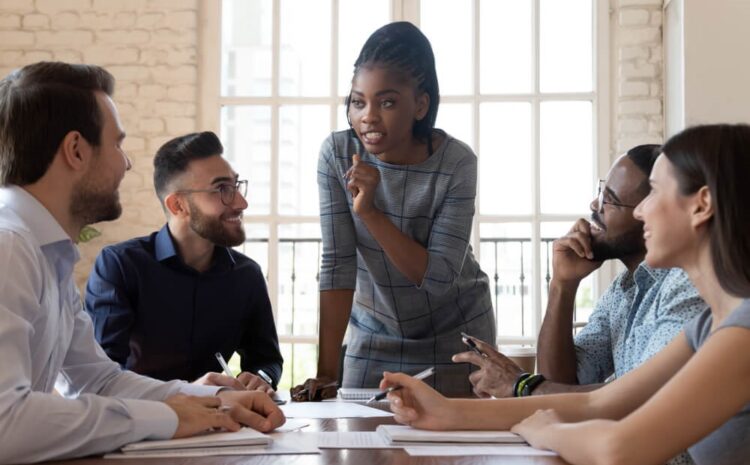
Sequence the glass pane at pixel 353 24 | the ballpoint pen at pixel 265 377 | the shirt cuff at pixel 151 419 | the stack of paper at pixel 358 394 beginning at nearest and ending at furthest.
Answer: the shirt cuff at pixel 151 419 < the stack of paper at pixel 358 394 < the ballpoint pen at pixel 265 377 < the glass pane at pixel 353 24

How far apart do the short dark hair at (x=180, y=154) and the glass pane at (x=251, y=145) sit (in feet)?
6.74

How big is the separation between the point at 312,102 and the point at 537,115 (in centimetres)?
117

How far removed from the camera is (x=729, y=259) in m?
1.40

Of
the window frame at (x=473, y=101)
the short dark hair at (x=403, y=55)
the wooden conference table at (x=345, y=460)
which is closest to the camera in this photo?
the wooden conference table at (x=345, y=460)

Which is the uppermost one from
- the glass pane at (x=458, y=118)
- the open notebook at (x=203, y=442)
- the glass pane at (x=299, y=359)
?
the glass pane at (x=458, y=118)

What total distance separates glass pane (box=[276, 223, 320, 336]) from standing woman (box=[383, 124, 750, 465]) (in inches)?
134

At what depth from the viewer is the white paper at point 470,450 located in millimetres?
1305

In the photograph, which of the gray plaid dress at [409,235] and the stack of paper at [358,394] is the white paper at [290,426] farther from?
the gray plaid dress at [409,235]

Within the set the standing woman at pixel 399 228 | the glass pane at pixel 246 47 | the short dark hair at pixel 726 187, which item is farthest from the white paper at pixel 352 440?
the glass pane at pixel 246 47

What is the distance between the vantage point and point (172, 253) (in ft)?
8.45

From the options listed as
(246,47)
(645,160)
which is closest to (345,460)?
(645,160)

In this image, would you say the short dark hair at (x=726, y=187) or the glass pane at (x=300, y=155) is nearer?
the short dark hair at (x=726, y=187)

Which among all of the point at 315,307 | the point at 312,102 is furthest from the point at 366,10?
the point at 315,307

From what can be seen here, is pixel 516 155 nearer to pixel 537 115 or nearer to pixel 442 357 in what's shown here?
pixel 537 115
